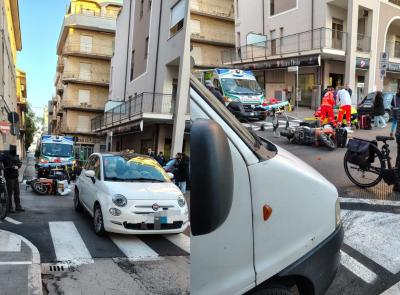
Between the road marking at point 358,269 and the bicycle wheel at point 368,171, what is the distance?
2.69m

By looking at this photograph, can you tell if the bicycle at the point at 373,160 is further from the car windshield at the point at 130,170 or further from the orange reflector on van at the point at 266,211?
the orange reflector on van at the point at 266,211

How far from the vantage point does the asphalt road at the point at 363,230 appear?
15.2ft

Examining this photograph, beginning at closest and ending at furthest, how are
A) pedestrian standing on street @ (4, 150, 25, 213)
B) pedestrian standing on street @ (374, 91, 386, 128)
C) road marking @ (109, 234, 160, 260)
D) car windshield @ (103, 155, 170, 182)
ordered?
road marking @ (109, 234, 160, 260), car windshield @ (103, 155, 170, 182), pedestrian standing on street @ (4, 150, 25, 213), pedestrian standing on street @ (374, 91, 386, 128)

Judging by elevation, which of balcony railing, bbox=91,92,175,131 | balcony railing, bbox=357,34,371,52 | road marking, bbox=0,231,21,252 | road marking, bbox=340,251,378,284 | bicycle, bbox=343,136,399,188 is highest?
balcony railing, bbox=357,34,371,52

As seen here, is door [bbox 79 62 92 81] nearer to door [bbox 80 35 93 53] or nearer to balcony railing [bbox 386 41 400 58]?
door [bbox 80 35 93 53]

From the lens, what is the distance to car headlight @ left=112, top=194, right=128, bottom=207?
7.45 m

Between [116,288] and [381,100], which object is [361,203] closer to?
[116,288]

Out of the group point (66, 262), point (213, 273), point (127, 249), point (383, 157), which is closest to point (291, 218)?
point (213, 273)

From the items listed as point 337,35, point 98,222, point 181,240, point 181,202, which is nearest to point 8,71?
point 337,35

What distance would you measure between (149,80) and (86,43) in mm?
6256

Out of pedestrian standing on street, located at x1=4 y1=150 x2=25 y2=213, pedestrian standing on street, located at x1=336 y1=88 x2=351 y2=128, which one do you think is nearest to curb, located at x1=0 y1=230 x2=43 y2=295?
pedestrian standing on street, located at x1=4 y1=150 x2=25 y2=213

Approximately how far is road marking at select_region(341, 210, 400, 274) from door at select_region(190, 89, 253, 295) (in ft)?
9.99

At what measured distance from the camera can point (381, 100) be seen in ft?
57.4

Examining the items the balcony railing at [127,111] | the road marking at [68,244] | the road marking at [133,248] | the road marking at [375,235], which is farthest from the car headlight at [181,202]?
the road marking at [375,235]
